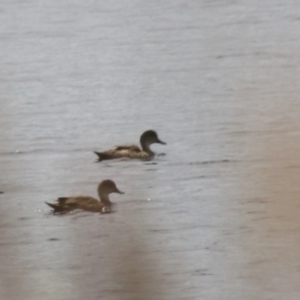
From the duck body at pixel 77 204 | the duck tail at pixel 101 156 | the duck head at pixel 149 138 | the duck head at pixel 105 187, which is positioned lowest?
the duck body at pixel 77 204

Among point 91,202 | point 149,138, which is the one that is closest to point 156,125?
point 149,138

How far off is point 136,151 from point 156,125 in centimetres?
5

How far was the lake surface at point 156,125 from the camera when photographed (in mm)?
565

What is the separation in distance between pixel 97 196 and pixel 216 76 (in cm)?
25

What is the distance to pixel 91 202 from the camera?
57 centimetres

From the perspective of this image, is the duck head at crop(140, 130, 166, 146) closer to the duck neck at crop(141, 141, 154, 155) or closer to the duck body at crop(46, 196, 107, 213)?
the duck neck at crop(141, 141, 154, 155)

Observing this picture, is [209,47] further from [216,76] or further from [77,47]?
[77,47]

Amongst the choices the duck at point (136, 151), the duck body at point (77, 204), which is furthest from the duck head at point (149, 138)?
the duck body at point (77, 204)

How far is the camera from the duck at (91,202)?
1.86ft

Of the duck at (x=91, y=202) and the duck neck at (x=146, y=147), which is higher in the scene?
the duck neck at (x=146, y=147)

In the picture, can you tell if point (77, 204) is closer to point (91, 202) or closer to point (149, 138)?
point (91, 202)

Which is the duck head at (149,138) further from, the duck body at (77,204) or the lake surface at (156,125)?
the duck body at (77,204)

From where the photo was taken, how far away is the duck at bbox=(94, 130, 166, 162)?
567 millimetres

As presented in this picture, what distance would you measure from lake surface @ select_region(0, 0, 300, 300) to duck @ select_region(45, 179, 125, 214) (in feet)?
0.03
